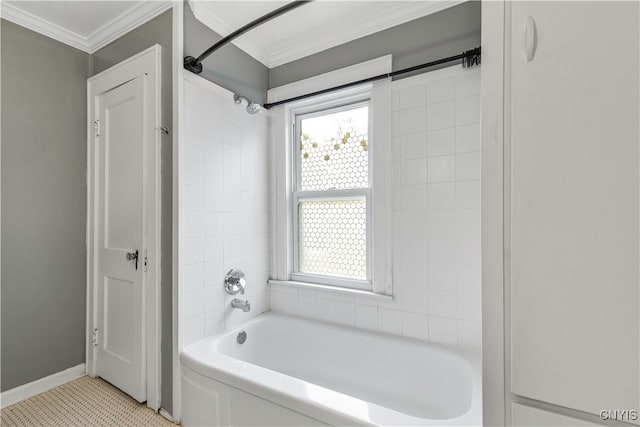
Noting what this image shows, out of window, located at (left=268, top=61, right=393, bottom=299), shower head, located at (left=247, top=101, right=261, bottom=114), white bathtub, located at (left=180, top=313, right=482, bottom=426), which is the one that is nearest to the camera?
white bathtub, located at (left=180, top=313, right=482, bottom=426)

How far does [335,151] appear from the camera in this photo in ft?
6.97

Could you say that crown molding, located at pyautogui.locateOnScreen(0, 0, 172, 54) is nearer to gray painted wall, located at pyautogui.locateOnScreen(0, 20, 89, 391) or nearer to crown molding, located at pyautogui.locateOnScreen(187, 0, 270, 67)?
gray painted wall, located at pyautogui.locateOnScreen(0, 20, 89, 391)

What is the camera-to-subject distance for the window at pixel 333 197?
6.61ft

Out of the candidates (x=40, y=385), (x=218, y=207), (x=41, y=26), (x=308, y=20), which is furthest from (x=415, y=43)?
(x=40, y=385)

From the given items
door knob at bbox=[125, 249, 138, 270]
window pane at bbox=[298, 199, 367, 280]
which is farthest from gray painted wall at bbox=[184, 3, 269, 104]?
door knob at bbox=[125, 249, 138, 270]

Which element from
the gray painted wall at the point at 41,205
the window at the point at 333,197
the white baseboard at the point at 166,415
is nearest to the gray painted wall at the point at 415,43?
the window at the point at 333,197

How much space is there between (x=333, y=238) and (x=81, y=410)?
1.82 metres

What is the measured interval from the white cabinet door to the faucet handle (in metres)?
1.54

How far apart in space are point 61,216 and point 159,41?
1.34 metres

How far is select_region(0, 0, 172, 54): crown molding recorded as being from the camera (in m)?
1.74

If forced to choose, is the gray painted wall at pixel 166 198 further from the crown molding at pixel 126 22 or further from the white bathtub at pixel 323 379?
the white bathtub at pixel 323 379

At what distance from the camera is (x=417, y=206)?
1.75m

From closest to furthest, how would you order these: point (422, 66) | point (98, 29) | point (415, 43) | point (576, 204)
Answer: point (576, 204)
point (422, 66)
point (415, 43)
point (98, 29)

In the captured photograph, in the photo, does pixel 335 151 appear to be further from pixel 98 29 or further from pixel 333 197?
pixel 98 29
